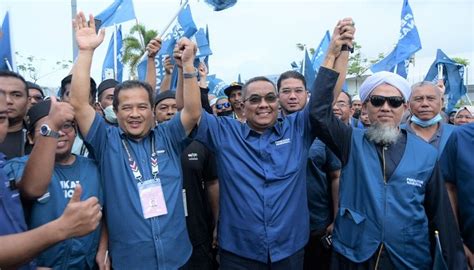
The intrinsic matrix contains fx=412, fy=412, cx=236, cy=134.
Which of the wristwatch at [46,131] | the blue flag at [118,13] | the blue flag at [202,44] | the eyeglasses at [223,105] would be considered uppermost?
→ the blue flag at [118,13]

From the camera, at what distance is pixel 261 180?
3.10m

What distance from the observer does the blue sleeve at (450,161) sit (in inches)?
128

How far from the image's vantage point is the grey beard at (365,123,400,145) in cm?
304

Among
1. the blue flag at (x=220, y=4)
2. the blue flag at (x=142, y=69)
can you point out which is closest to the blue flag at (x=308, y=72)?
the blue flag at (x=220, y=4)

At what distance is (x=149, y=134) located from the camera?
2973 millimetres

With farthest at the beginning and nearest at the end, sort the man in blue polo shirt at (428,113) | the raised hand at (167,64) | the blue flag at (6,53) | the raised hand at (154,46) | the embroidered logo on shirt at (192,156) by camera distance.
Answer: the blue flag at (6,53) → the man in blue polo shirt at (428,113) → the raised hand at (167,64) → the embroidered logo on shirt at (192,156) → the raised hand at (154,46)

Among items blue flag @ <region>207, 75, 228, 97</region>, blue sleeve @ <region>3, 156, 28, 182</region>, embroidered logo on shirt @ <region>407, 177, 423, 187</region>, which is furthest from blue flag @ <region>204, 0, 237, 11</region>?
blue sleeve @ <region>3, 156, 28, 182</region>

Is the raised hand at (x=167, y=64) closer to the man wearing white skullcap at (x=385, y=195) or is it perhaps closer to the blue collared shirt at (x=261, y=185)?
the blue collared shirt at (x=261, y=185)

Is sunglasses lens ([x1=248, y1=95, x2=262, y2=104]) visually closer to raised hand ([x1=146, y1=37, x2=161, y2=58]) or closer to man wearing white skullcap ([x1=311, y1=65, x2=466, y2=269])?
man wearing white skullcap ([x1=311, y1=65, x2=466, y2=269])

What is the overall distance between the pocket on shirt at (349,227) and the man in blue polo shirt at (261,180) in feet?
0.95

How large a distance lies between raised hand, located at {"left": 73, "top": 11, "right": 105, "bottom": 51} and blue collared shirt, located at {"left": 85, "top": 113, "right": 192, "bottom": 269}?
1.56 ft

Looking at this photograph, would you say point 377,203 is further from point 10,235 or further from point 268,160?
point 10,235

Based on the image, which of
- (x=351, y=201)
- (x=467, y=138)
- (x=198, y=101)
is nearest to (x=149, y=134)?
(x=198, y=101)

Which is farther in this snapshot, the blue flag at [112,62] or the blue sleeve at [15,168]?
the blue flag at [112,62]
